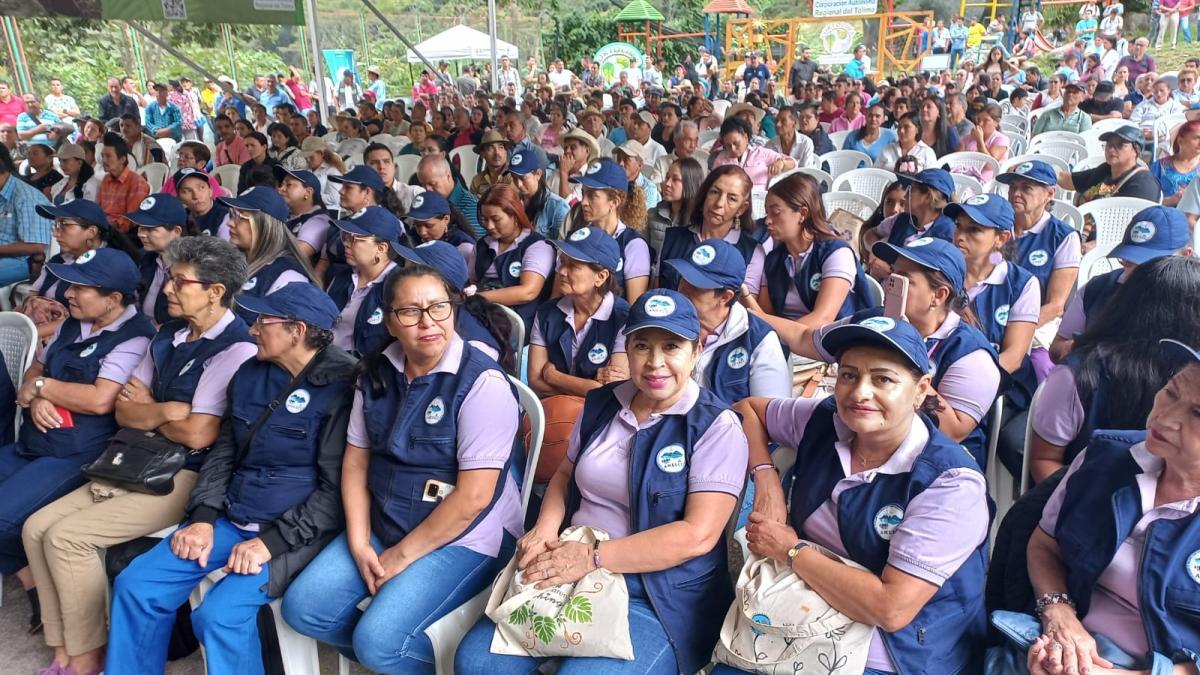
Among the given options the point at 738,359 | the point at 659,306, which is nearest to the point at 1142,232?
the point at 738,359

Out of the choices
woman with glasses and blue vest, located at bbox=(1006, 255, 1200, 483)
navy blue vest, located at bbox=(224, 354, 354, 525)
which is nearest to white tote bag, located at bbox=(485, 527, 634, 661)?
navy blue vest, located at bbox=(224, 354, 354, 525)

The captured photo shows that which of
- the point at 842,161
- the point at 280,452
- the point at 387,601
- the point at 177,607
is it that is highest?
the point at 842,161

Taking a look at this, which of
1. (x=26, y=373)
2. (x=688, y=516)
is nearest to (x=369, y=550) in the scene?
(x=688, y=516)

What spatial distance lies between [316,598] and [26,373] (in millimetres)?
1792

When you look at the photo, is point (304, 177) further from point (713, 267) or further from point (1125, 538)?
point (1125, 538)

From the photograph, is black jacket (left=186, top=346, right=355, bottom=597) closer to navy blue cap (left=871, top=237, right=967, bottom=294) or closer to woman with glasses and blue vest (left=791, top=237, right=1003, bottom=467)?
woman with glasses and blue vest (left=791, top=237, right=1003, bottom=467)

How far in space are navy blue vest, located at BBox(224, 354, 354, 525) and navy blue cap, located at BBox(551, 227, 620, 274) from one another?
0.91 meters

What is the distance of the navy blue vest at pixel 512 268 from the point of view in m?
3.76

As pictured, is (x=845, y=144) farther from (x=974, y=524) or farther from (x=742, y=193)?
(x=974, y=524)

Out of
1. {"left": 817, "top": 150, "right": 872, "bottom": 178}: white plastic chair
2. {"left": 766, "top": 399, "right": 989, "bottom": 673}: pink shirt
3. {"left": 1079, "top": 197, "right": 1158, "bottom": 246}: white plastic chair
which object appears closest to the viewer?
{"left": 766, "top": 399, "right": 989, "bottom": 673}: pink shirt

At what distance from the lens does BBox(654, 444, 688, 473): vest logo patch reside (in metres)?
1.89

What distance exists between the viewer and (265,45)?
1019 inches

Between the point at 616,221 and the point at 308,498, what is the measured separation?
213cm

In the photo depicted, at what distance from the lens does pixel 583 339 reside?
2928mm
